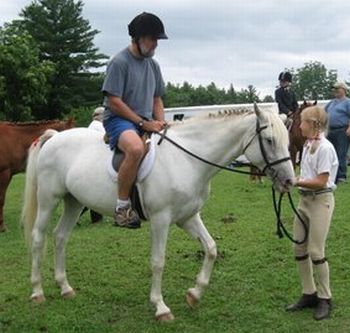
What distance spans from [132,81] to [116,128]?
0.48m

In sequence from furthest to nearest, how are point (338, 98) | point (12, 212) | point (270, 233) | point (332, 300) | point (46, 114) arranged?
point (46, 114)
point (338, 98)
point (12, 212)
point (270, 233)
point (332, 300)

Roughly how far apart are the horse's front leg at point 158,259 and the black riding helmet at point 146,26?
5.61 feet

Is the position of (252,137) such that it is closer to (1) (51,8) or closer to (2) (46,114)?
(2) (46,114)

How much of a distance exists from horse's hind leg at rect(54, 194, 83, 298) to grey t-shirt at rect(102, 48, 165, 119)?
1.27 m

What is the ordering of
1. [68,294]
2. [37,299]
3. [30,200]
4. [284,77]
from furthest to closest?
[284,77]
[30,200]
[68,294]
[37,299]

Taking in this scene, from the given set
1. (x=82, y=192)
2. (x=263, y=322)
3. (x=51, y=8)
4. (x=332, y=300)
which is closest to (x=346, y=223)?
(x=332, y=300)

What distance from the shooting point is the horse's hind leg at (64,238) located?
6.16 metres

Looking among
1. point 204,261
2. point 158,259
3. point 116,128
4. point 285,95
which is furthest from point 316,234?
point 285,95

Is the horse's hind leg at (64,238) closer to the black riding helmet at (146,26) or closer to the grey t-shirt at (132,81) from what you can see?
the grey t-shirt at (132,81)

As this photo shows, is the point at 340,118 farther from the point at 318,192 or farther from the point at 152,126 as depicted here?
the point at 152,126

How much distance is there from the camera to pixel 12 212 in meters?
11.7

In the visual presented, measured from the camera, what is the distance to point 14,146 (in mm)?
10352

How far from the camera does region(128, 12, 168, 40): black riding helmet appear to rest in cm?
537

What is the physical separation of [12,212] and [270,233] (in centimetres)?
573
